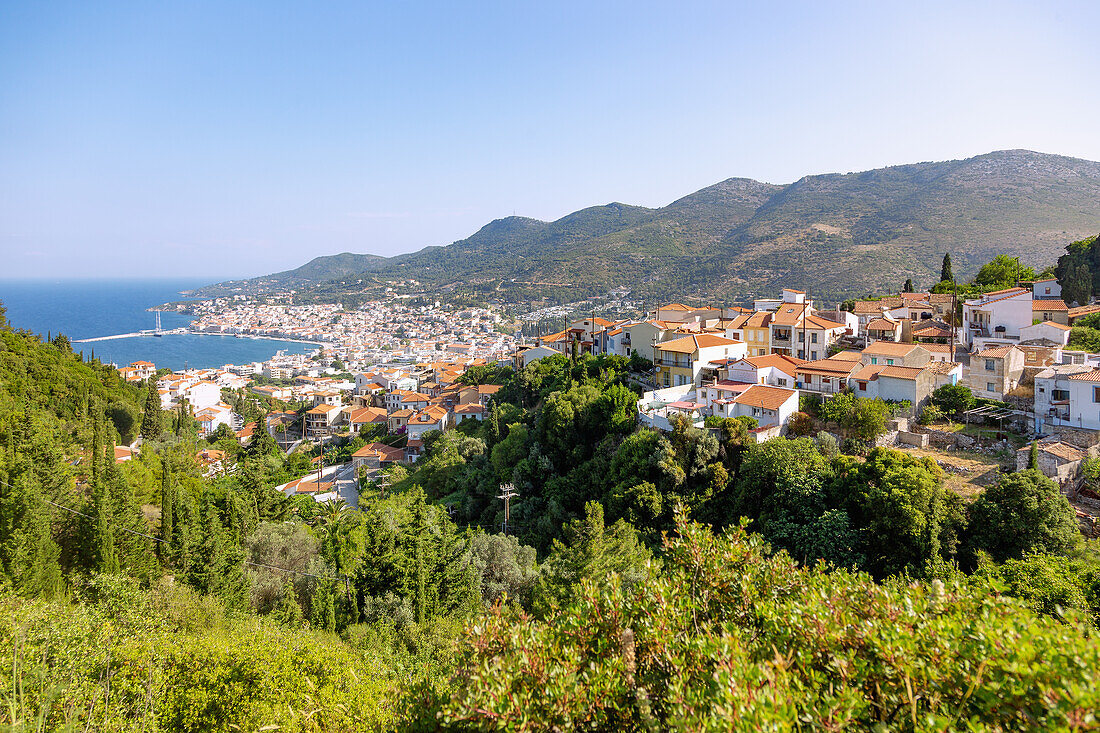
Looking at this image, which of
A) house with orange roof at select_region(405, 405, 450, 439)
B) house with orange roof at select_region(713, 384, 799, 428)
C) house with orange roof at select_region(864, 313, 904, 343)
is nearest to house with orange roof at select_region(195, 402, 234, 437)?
house with orange roof at select_region(405, 405, 450, 439)

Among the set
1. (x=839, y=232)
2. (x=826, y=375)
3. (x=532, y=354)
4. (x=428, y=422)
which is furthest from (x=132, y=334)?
(x=826, y=375)

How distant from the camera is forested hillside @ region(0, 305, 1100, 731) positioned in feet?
15.7

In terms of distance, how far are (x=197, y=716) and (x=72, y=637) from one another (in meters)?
3.13

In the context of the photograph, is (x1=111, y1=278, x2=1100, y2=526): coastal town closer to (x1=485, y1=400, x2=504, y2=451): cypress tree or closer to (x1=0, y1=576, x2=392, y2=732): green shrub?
(x1=485, y1=400, x2=504, y2=451): cypress tree

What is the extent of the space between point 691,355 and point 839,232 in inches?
3081

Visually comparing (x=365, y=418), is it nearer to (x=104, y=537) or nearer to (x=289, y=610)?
(x=104, y=537)

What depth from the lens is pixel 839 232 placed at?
9256 centimetres

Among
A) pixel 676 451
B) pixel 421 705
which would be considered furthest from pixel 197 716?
pixel 676 451

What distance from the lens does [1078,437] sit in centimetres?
1834

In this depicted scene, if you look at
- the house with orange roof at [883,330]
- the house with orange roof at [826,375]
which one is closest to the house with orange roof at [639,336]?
the house with orange roof at [826,375]

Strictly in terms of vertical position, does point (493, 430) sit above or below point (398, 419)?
above

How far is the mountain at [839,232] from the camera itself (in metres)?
73.3

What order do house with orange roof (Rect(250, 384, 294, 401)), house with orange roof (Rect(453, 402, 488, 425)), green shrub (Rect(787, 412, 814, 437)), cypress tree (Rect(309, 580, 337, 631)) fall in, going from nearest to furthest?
cypress tree (Rect(309, 580, 337, 631))
green shrub (Rect(787, 412, 814, 437))
house with orange roof (Rect(453, 402, 488, 425))
house with orange roof (Rect(250, 384, 294, 401))

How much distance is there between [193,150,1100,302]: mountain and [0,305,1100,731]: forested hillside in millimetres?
57256
